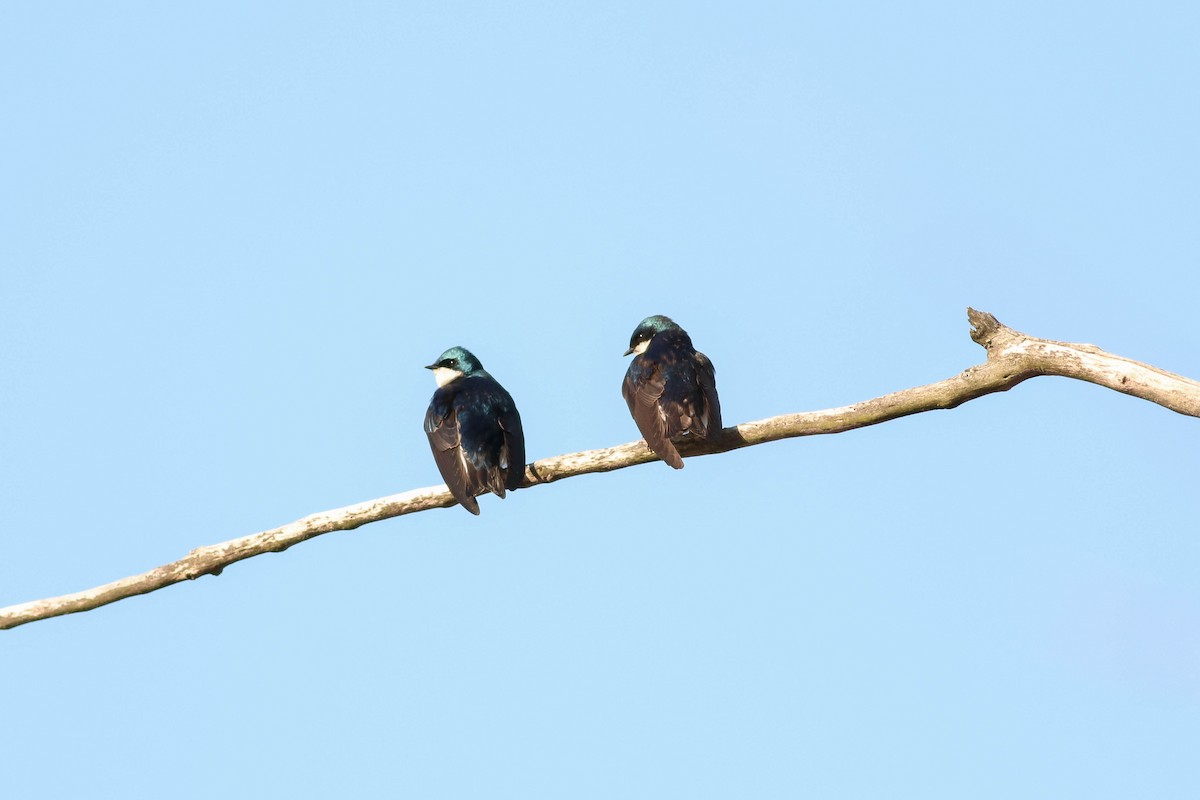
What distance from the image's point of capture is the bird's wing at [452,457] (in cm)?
877

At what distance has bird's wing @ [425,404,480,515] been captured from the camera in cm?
877

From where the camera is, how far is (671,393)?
8.75 metres

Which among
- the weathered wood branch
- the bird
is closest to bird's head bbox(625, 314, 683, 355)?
the bird

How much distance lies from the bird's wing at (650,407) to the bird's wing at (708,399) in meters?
0.23

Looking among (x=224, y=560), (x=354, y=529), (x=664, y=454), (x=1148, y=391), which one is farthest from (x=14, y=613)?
(x=1148, y=391)

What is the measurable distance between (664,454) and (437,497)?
1.32 meters

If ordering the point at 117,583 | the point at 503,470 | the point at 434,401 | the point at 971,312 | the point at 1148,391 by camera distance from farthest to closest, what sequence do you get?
1. the point at 434,401
2. the point at 503,470
3. the point at 117,583
4. the point at 971,312
5. the point at 1148,391

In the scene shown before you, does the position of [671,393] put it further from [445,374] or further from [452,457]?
[445,374]

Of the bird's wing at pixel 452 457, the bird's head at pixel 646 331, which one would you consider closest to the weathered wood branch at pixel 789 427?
the bird's wing at pixel 452 457

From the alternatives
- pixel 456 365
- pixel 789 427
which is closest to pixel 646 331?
pixel 456 365

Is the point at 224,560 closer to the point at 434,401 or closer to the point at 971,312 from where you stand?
the point at 434,401

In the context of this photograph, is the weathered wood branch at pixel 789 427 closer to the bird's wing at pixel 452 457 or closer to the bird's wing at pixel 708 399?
the bird's wing at pixel 708 399

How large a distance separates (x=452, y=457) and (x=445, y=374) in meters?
2.19

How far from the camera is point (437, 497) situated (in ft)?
27.3
